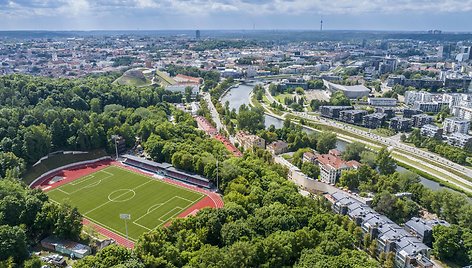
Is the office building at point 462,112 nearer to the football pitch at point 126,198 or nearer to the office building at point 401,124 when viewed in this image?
the office building at point 401,124

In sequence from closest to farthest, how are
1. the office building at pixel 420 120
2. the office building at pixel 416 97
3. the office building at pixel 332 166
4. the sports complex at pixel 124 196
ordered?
1. the sports complex at pixel 124 196
2. the office building at pixel 332 166
3. the office building at pixel 420 120
4. the office building at pixel 416 97

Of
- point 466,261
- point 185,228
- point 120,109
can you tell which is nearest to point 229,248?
point 185,228

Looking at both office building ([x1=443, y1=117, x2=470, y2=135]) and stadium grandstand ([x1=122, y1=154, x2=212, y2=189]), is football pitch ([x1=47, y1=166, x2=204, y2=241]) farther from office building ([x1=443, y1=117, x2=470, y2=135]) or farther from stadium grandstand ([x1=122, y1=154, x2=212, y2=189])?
office building ([x1=443, y1=117, x2=470, y2=135])

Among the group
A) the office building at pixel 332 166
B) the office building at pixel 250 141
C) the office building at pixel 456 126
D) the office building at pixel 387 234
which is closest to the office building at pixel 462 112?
the office building at pixel 456 126

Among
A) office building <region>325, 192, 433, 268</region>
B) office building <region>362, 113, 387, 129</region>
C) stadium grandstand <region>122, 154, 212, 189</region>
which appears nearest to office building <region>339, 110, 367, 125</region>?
office building <region>362, 113, 387, 129</region>

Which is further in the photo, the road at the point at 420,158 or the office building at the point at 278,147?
the office building at the point at 278,147
